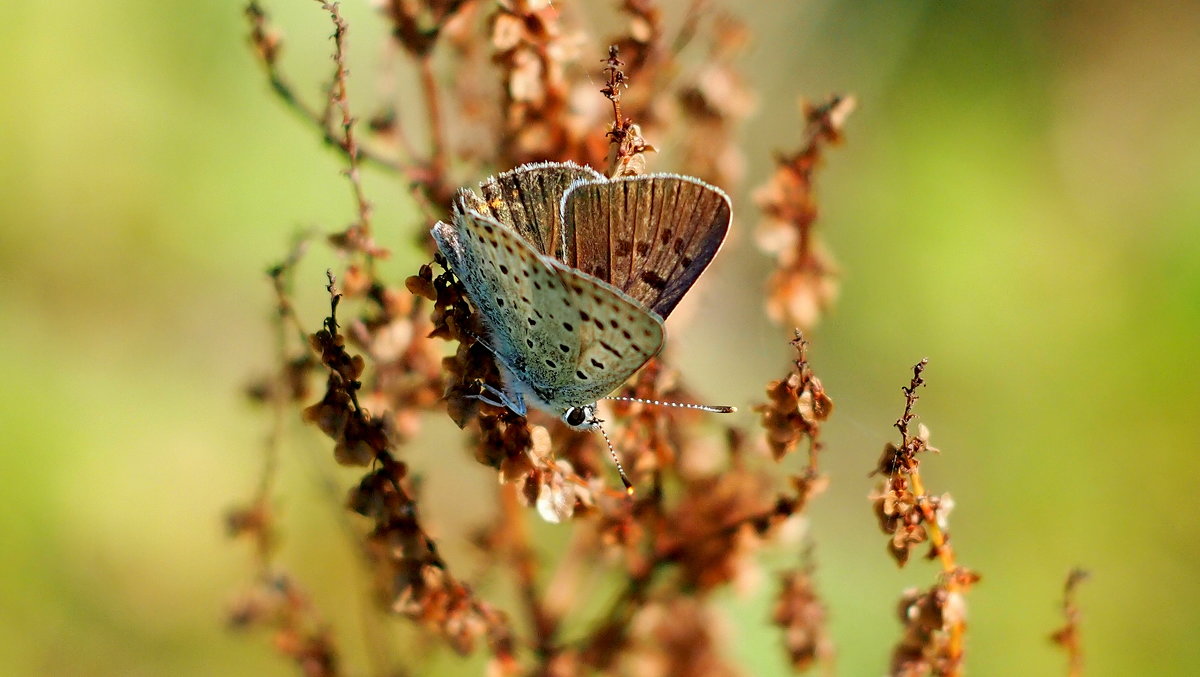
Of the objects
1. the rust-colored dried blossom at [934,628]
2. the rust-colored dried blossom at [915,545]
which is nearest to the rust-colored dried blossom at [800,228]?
the rust-colored dried blossom at [915,545]

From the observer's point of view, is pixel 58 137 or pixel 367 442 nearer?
pixel 367 442

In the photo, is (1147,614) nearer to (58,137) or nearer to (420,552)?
(420,552)

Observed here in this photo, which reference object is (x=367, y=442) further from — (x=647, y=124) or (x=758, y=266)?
(x=758, y=266)

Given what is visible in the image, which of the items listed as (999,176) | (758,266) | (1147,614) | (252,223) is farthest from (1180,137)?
(252,223)

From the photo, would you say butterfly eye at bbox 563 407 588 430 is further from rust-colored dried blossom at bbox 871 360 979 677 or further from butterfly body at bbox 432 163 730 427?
rust-colored dried blossom at bbox 871 360 979 677

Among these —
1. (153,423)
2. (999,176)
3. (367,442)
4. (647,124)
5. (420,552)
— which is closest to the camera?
(367,442)

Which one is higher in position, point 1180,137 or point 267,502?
point 1180,137

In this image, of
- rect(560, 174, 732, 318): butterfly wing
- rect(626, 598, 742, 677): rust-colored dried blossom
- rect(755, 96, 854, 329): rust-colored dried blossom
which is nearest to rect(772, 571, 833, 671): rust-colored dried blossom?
rect(626, 598, 742, 677): rust-colored dried blossom

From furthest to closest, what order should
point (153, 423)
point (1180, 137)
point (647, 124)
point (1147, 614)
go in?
point (1180, 137)
point (153, 423)
point (1147, 614)
point (647, 124)

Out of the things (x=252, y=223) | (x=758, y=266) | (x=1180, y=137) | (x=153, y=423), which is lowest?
(x=153, y=423)
